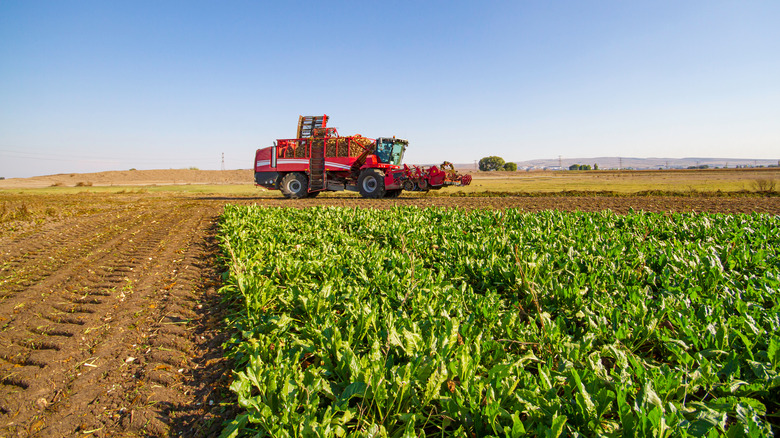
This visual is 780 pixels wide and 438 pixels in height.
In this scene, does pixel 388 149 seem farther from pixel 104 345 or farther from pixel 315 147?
pixel 104 345

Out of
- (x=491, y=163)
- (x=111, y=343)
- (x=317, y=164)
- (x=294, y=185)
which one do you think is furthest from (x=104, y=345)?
(x=491, y=163)

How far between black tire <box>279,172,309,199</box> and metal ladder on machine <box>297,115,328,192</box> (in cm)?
35

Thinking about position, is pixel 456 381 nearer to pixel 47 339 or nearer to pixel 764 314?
pixel 764 314

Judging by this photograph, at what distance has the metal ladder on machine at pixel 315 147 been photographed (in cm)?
1809

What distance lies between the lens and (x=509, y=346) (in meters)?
2.71

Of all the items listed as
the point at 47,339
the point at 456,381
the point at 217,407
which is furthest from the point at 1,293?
the point at 456,381

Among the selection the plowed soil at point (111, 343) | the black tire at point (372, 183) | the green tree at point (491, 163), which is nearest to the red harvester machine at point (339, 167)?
the black tire at point (372, 183)

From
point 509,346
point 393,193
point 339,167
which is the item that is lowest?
point 509,346

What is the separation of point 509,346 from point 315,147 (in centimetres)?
1670

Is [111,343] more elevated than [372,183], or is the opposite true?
[372,183]

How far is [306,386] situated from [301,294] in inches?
56.0

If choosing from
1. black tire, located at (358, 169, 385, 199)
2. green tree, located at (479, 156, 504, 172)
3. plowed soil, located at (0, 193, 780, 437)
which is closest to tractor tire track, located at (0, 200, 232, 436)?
plowed soil, located at (0, 193, 780, 437)

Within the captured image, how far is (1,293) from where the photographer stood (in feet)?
14.6

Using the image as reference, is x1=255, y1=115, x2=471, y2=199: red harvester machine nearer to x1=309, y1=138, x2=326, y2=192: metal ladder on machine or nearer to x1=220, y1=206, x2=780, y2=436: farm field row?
x1=309, y1=138, x2=326, y2=192: metal ladder on machine
